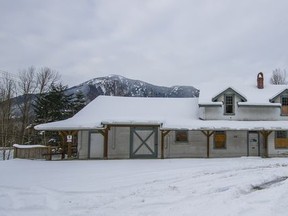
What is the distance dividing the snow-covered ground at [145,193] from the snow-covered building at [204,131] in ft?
25.6

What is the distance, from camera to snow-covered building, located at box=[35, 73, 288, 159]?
2217 centimetres

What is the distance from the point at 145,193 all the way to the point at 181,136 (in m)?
13.3

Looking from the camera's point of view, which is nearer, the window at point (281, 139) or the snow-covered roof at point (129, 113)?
the snow-covered roof at point (129, 113)

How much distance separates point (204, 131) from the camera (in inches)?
868

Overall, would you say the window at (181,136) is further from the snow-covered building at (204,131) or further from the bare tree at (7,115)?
the bare tree at (7,115)

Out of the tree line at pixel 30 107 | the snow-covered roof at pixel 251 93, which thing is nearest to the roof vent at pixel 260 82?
the snow-covered roof at pixel 251 93

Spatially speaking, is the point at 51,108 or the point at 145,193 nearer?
the point at 145,193

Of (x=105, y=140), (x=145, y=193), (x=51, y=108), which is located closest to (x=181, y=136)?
(x=105, y=140)

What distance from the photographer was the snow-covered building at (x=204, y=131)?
22172 mm

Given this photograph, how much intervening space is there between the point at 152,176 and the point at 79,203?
4713 mm

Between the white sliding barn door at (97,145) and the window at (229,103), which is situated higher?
the window at (229,103)

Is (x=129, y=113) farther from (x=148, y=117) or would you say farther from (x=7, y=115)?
(x=7, y=115)

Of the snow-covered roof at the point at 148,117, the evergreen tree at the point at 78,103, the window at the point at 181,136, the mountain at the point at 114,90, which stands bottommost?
the window at the point at 181,136

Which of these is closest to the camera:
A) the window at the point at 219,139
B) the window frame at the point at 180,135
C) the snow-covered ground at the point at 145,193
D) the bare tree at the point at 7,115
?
the snow-covered ground at the point at 145,193
